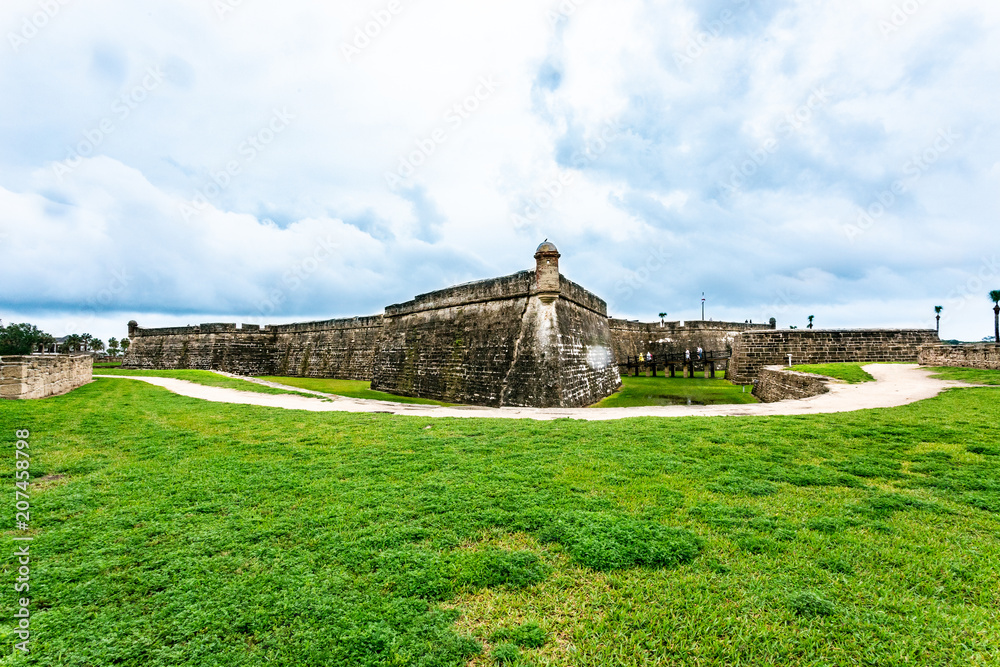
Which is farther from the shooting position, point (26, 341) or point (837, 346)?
point (26, 341)

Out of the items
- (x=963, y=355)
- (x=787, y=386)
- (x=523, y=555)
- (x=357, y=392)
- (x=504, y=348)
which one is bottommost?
(x=357, y=392)

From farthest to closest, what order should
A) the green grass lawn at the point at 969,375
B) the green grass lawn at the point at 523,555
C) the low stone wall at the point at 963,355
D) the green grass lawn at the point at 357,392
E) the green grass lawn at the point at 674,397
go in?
the green grass lawn at the point at 357,392, the low stone wall at the point at 963,355, the green grass lawn at the point at 674,397, the green grass lawn at the point at 969,375, the green grass lawn at the point at 523,555

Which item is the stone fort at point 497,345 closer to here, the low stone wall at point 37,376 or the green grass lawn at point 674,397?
the green grass lawn at point 674,397

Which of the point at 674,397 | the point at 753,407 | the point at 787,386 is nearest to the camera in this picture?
the point at 753,407

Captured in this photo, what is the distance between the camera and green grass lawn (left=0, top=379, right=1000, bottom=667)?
6.32 feet

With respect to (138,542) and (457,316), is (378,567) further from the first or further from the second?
(457,316)

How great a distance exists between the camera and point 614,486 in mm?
3844

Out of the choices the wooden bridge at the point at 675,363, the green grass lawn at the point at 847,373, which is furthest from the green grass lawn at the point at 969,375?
the wooden bridge at the point at 675,363

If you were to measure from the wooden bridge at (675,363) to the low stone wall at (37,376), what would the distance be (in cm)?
2400

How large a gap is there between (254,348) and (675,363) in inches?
1132

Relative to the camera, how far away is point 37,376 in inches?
375

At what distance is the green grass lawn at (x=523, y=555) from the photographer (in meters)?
1.93

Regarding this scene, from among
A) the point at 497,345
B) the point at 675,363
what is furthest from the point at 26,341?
the point at 675,363

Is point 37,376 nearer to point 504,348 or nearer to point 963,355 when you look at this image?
point 504,348
